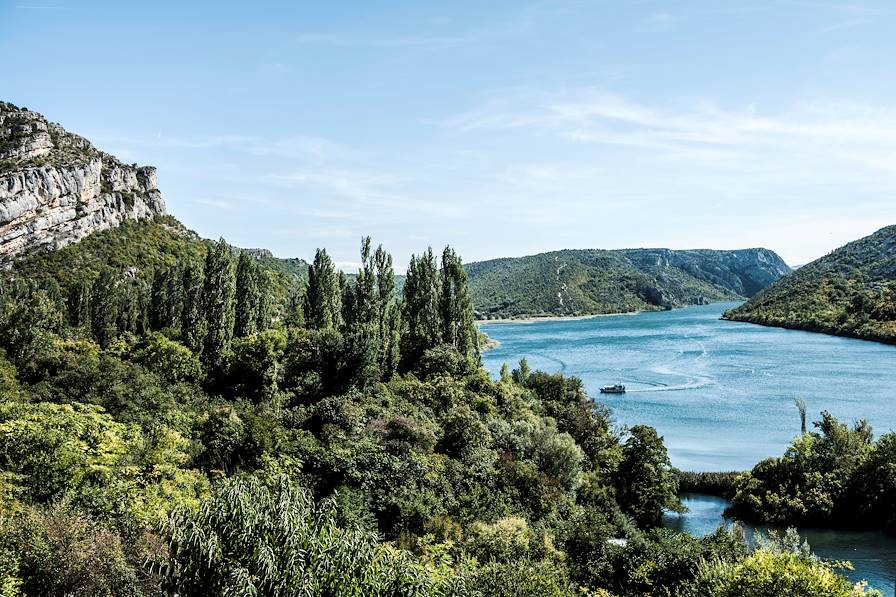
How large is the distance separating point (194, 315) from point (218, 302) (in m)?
1.79

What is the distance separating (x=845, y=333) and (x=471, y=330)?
101435mm

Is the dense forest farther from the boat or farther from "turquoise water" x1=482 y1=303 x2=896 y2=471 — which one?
the boat

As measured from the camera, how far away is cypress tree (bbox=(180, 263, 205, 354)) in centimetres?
3834

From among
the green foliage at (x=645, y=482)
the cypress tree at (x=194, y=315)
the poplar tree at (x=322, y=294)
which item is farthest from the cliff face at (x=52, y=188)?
the green foliage at (x=645, y=482)

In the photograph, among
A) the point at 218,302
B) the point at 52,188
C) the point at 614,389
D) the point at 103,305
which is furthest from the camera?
the point at 52,188

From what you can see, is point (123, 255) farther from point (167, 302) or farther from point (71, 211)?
point (167, 302)

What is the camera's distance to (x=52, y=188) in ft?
262

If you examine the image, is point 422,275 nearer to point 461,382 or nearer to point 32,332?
point 461,382

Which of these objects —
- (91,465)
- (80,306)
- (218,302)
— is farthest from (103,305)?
(91,465)

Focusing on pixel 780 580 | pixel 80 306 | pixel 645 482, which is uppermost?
pixel 80 306

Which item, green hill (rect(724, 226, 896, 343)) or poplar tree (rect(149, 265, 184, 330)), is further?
green hill (rect(724, 226, 896, 343))

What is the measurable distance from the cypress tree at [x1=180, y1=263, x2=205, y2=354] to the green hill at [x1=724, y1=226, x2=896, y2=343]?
114419mm

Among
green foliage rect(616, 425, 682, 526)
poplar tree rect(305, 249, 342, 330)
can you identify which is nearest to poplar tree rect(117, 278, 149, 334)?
poplar tree rect(305, 249, 342, 330)

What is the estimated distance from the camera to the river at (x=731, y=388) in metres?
40.5
